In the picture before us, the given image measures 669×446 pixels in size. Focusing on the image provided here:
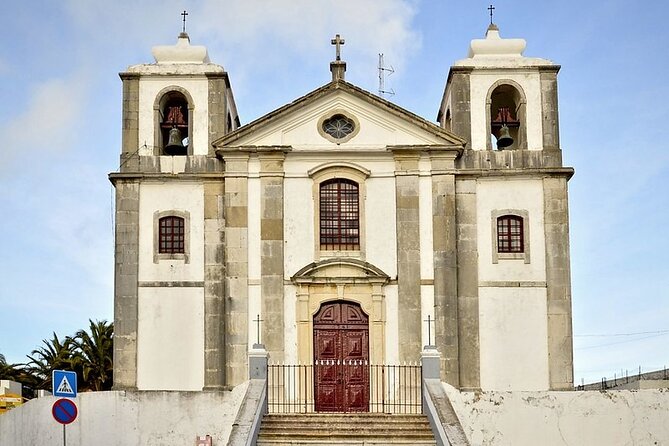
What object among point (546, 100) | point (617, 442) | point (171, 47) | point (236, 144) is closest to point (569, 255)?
point (546, 100)

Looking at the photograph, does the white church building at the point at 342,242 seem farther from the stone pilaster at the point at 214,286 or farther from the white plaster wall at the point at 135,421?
the white plaster wall at the point at 135,421

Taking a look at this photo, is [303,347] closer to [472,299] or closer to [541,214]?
[472,299]

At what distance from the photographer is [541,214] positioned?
22594 mm

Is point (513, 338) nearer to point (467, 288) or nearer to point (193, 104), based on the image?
point (467, 288)

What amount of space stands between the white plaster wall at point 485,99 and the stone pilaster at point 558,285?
126 centimetres

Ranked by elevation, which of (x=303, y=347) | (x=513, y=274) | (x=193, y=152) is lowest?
(x=303, y=347)

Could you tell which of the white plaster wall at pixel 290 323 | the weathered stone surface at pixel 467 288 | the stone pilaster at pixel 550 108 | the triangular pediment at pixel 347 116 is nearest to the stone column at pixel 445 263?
the weathered stone surface at pixel 467 288

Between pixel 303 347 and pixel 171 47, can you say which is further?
pixel 171 47

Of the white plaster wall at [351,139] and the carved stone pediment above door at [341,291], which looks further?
the white plaster wall at [351,139]

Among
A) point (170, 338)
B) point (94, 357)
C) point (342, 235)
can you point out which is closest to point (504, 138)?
point (342, 235)

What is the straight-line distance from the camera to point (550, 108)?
912 inches

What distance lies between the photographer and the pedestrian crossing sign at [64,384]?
1512 cm

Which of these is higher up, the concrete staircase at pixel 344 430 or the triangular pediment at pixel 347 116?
the triangular pediment at pixel 347 116

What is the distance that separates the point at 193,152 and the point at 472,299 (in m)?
6.88
